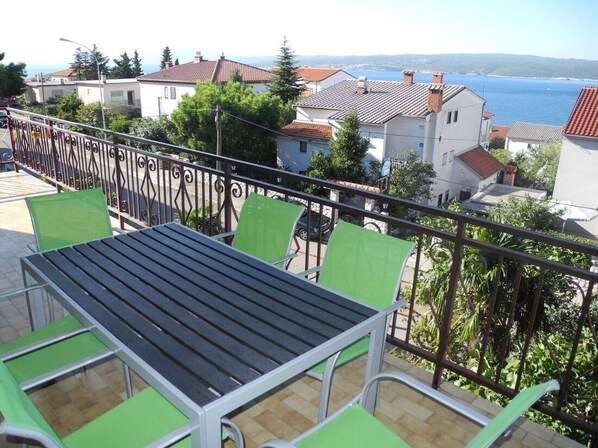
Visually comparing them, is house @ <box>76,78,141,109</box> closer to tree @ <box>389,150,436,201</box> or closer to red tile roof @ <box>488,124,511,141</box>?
tree @ <box>389,150,436,201</box>

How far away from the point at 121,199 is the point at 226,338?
12.8ft

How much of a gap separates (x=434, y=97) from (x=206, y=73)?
20.3 m

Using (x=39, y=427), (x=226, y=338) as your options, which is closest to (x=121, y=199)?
(x=226, y=338)

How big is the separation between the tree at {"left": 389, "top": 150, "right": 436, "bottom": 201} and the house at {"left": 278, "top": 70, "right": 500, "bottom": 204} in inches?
46.8

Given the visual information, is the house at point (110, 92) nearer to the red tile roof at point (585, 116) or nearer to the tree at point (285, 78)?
the tree at point (285, 78)

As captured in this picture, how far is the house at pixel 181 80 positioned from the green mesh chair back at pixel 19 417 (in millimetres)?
36301

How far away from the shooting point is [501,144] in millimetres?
51375

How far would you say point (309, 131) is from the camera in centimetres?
2656

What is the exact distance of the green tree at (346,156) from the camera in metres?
23.2

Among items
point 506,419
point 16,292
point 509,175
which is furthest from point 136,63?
point 506,419

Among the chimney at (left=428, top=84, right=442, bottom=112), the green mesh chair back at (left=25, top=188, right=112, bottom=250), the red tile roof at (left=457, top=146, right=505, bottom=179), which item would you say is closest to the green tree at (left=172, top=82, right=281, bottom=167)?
the chimney at (left=428, top=84, right=442, bottom=112)

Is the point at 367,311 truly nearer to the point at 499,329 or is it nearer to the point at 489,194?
the point at 499,329

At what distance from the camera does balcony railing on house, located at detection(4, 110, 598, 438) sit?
2283 millimetres

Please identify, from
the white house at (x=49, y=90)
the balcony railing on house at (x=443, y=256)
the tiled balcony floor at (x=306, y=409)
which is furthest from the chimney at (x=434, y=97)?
the white house at (x=49, y=90)
